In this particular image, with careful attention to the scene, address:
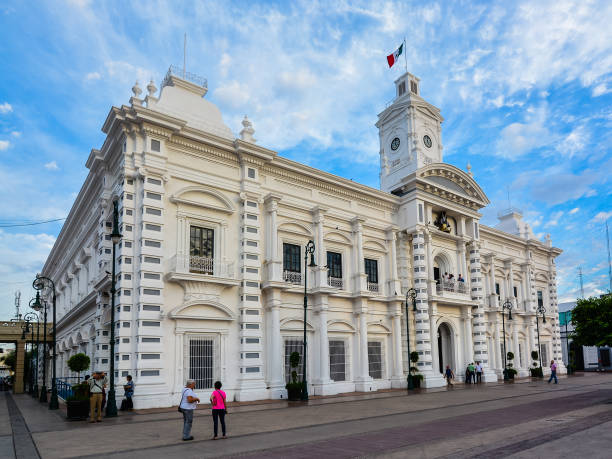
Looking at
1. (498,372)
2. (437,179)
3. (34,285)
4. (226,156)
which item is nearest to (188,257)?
(226,156)

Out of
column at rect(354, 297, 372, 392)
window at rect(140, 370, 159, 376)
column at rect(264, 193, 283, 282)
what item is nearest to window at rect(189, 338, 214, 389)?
window at rect(140, 370, 159, 376)

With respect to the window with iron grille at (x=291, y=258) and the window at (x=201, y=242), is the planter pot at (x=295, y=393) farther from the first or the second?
the window at (x=201, y=242)

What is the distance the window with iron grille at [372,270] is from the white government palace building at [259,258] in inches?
4.9

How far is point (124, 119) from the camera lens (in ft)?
69.3

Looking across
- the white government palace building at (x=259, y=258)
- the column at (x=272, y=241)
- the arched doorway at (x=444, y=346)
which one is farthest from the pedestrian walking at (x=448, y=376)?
the column at (x=272, y=241)

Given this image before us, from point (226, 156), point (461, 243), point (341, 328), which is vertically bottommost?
point (341, 328)

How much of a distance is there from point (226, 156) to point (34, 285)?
37.7ft

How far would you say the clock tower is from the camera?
112 feet

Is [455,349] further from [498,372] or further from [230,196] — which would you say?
[230,196]

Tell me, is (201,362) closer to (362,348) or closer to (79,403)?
(79,403)

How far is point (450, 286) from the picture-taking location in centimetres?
3384

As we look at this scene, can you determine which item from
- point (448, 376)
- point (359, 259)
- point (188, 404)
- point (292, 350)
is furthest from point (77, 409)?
point (448, 376)

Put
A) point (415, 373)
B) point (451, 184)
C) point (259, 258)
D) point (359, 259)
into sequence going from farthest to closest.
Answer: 1. point (451, 184)
2. point (415, 373)
3. point (359, 259)
4. point (259, 258)

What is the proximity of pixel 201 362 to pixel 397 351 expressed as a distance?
13.1m
